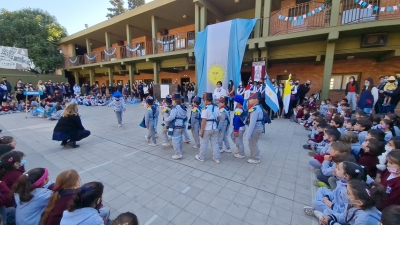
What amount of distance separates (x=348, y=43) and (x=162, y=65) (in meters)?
13.2

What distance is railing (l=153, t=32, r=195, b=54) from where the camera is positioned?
14633 millimetres

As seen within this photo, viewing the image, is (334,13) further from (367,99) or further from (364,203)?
(364,203)

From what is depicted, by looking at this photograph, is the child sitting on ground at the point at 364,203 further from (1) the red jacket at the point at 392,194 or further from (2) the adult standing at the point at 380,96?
(2) the adult standing at the point at 380,96

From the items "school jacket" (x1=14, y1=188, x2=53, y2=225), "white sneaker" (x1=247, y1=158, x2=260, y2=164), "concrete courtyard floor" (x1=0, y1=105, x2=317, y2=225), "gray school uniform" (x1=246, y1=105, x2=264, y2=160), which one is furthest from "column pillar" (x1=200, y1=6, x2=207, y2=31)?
"school jacket" (x1=14, y1=188, x2=53, y2=225)

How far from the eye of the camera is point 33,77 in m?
21.1

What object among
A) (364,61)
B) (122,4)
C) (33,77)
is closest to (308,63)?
(364,61)

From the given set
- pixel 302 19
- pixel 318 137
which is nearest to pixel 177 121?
pixel 318 137

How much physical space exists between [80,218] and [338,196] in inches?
120

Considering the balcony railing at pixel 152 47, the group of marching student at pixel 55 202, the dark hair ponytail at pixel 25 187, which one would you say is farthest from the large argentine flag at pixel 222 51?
the dark hair ponytail at pixel 25 187

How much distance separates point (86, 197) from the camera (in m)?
1.73

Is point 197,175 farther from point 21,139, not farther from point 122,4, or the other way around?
point 122,4

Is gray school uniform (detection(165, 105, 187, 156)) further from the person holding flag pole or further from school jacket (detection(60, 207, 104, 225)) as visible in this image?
the person holding flag pole

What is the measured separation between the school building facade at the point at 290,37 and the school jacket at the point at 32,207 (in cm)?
1150

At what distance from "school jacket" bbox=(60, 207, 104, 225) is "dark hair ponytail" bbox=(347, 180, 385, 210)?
2.52m
